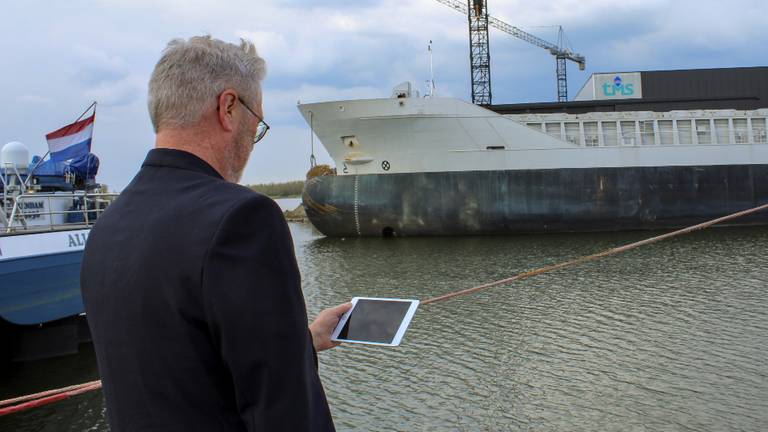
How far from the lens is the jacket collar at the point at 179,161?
4.28ft

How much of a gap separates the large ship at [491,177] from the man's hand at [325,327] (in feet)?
61.4

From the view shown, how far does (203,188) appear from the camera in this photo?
1225 mm

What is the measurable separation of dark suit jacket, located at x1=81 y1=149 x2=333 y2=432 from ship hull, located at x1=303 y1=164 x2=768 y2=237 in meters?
19.5

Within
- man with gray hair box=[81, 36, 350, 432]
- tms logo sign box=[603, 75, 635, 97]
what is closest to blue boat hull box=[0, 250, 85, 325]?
man with gray hair box=[81, 36, 350, 432]

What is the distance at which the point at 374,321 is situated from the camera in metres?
2.13

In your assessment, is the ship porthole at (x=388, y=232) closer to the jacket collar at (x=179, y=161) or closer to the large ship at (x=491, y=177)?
the large ship at (x=491, y=177)

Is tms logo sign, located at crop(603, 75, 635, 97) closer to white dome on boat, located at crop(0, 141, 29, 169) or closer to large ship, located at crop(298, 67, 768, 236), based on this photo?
large ship, located at crop(298, 67, 768, 236)

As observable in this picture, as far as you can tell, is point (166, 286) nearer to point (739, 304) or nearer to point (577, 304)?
point (577, 304)

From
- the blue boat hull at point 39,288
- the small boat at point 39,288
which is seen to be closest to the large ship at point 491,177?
the small boat at point 39,288

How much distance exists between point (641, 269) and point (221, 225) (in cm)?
1259

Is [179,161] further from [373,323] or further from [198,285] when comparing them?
[373,323]

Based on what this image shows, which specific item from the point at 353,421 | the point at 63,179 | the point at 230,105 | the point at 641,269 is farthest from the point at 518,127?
the point at 230,105

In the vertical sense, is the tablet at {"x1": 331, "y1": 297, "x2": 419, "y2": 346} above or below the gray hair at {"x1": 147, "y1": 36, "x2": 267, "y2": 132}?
below

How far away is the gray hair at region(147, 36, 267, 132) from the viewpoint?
1.34 m
